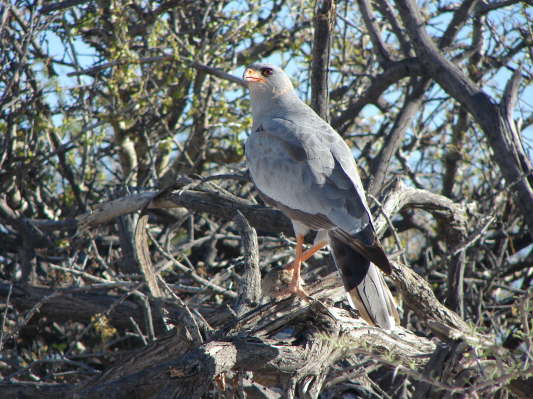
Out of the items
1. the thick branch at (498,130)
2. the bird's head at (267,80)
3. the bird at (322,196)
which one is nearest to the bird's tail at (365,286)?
the bird at (322,196)

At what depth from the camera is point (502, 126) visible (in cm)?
522

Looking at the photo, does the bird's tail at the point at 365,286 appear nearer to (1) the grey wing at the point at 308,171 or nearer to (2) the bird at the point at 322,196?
(2) the bird at the point at 322,196

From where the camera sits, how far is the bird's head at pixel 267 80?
17.7ft

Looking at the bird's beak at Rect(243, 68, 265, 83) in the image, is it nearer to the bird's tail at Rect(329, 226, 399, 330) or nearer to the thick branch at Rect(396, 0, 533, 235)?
the thick branch at Rect(396, 0, 533, 235)

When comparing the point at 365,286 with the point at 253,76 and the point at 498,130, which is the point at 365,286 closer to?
the point at 498,130

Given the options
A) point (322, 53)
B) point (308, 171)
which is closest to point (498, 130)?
point (322, 53)

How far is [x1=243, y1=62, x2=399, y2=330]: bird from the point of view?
12.6 feet

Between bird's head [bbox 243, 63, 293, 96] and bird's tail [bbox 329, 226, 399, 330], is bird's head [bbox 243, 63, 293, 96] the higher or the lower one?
the higher one

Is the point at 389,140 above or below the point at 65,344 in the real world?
above

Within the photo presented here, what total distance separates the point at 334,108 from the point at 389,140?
1395 mm

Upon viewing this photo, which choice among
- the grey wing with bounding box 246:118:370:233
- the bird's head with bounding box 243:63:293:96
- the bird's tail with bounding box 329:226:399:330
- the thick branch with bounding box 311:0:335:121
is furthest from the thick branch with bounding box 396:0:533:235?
the bird's tail with bounding box 329:226:399:330

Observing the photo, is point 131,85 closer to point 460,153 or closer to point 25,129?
point 25,129

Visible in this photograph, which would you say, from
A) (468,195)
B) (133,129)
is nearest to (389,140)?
(468,195)

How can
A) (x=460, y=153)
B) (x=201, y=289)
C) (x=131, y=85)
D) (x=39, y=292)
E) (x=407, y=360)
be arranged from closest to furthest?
(x=407, y=360) < (x=201, y=289) < (x=39, y=292) < (x=460, y=153) < (x=131, y=85)
